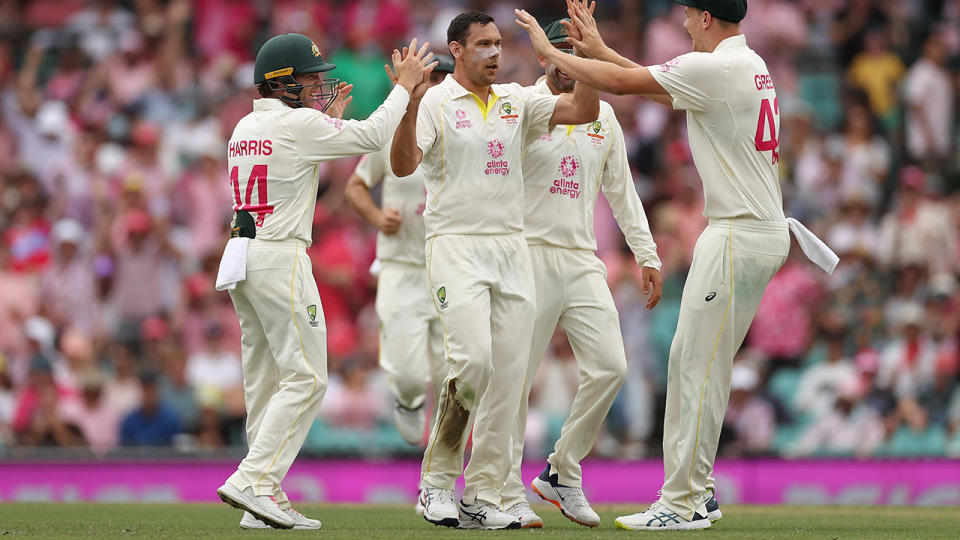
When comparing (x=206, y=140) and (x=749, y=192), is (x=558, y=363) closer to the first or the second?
(x=206, y=140)

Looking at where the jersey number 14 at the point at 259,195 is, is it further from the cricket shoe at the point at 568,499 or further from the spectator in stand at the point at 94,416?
the spectator in stand at the point at 94,416

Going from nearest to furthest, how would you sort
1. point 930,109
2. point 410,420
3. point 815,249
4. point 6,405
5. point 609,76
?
point 609,76 < point 815,249 < point 410,420 < point 6,405 < point 930,109

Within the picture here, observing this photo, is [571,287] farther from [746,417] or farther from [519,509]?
[746,417]

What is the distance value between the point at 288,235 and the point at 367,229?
7684mm

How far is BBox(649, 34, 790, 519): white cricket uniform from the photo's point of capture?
346 inches

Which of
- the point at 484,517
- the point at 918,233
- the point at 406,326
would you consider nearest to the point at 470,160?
the point at 484,517

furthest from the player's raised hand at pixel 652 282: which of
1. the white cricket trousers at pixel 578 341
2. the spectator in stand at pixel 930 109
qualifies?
the spectator in stand at pixel 930 109

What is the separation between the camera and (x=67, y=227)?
16.6m

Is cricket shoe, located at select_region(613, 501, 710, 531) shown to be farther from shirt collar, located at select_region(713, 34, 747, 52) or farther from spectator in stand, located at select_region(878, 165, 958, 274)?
spectator in stand, located at select_region(878, 165, 958, 274)

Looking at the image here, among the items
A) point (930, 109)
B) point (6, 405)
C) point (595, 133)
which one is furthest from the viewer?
point (930, 109)

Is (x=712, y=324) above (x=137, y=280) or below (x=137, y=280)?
above

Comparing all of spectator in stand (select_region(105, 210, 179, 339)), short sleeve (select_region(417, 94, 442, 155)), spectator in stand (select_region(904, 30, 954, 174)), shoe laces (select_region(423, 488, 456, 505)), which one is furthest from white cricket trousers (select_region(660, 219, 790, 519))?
spectator in stand (select_region(904, 30, 954, 174))

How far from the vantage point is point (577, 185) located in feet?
32.9

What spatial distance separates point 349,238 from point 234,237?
7447 mm
